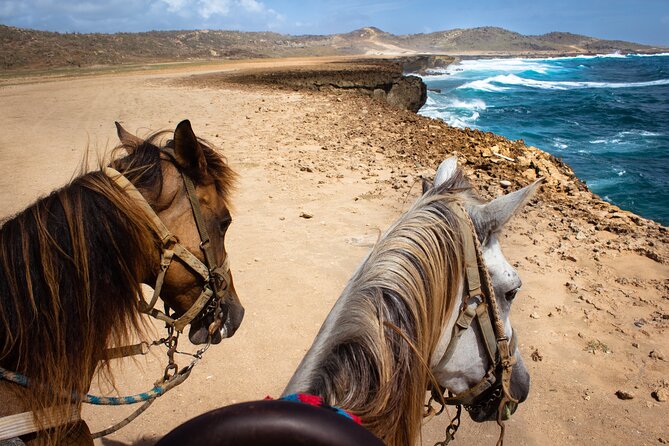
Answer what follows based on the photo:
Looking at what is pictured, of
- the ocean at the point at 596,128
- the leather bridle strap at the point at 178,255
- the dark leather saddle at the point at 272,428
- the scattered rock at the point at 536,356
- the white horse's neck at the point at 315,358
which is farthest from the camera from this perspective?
the ocean at the point at 596,128

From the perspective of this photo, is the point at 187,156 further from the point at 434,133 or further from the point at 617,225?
the point at 434,133

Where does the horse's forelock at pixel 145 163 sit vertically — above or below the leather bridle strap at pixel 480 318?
above

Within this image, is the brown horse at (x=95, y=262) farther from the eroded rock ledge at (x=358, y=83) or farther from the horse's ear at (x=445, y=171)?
the eroded rock ledge at (x=358, y=83)

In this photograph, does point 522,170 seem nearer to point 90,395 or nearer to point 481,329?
point 481,329

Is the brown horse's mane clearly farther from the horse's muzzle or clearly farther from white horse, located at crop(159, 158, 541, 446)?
the horse's muzzle

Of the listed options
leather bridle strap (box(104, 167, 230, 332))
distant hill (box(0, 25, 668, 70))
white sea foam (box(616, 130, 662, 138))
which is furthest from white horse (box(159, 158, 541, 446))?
distant hill (box(0, 25, 668, 70))

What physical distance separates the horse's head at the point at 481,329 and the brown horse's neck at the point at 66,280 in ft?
4.23

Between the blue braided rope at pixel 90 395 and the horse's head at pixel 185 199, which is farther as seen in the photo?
the horse's head at pixel 185 199

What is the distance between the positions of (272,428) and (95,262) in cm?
117

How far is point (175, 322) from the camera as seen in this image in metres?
2.00

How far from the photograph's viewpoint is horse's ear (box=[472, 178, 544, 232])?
4.59ft

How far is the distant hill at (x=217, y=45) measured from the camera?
137 ft

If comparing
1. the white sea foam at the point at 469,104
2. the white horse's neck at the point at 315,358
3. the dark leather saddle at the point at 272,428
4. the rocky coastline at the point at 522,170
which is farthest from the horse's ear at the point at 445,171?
the white sea foam at the point at 469,104

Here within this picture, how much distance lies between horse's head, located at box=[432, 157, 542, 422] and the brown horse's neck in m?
1.29
